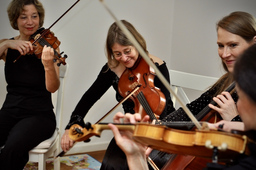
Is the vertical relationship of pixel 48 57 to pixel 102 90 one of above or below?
above

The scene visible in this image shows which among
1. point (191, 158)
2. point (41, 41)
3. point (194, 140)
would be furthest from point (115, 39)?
point (194, 140)

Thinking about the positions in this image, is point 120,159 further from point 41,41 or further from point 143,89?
point 41,41

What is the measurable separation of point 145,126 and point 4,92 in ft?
5.90

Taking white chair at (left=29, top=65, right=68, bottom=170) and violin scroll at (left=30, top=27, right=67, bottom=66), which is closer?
white chair at (left=29, top=65, right=68, bottom=170)

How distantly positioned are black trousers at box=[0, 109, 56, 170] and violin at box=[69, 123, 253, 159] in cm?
89

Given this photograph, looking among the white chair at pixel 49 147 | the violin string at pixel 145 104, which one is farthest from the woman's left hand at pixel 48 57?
the violin string at pixel 145 104

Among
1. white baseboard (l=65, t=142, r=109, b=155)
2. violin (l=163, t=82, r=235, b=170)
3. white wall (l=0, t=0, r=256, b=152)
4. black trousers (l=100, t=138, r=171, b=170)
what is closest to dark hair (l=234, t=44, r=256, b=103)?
violin (l=163, t=82, r=235, b=170)

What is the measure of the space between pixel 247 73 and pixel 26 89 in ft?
5.04

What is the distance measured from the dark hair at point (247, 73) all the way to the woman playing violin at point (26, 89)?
1.27 meters

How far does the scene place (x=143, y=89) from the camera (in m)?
1.71

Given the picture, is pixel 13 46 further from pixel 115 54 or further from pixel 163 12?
pixel 163 12

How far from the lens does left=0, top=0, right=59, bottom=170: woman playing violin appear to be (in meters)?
1.71

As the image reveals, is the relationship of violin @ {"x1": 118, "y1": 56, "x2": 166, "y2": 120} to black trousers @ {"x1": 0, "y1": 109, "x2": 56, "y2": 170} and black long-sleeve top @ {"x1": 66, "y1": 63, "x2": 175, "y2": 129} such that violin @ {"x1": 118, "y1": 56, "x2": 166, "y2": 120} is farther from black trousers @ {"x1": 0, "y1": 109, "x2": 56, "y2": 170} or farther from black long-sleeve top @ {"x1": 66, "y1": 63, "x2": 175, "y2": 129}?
black trousers @ {"x1": 0, "y1": 109, "x2": 56, "y2": 170}

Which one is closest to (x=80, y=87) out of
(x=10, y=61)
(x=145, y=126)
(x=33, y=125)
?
(x=10, y=61)
